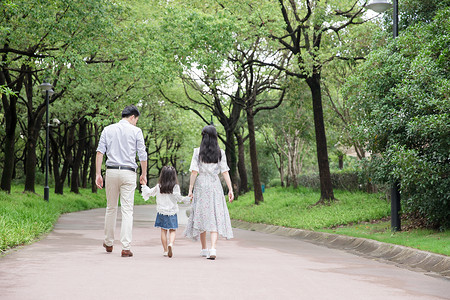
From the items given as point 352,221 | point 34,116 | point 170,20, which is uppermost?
point 170,20

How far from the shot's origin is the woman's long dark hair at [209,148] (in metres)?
9.16

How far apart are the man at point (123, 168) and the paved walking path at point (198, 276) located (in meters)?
0.50

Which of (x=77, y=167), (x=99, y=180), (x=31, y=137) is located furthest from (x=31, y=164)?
(x=99, y=180)

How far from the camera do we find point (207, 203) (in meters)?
9.15

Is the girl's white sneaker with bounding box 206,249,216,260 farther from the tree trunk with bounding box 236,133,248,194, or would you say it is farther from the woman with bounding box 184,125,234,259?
the tree trunk with bounding box 236,133,248,194

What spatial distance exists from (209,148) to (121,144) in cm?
139

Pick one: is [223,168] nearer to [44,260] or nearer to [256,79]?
[44,260]

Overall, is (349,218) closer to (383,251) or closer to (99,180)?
(383,251)

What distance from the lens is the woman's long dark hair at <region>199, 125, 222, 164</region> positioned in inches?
361

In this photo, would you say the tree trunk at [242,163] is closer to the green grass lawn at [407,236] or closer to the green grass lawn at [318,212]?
the green grass lawn at [318,212]

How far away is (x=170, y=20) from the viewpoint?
21125 mm

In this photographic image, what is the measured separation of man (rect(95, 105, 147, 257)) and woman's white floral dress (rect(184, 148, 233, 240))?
895mm

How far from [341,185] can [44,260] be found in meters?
21.1

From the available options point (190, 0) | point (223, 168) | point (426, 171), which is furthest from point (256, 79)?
point (223, 168)
